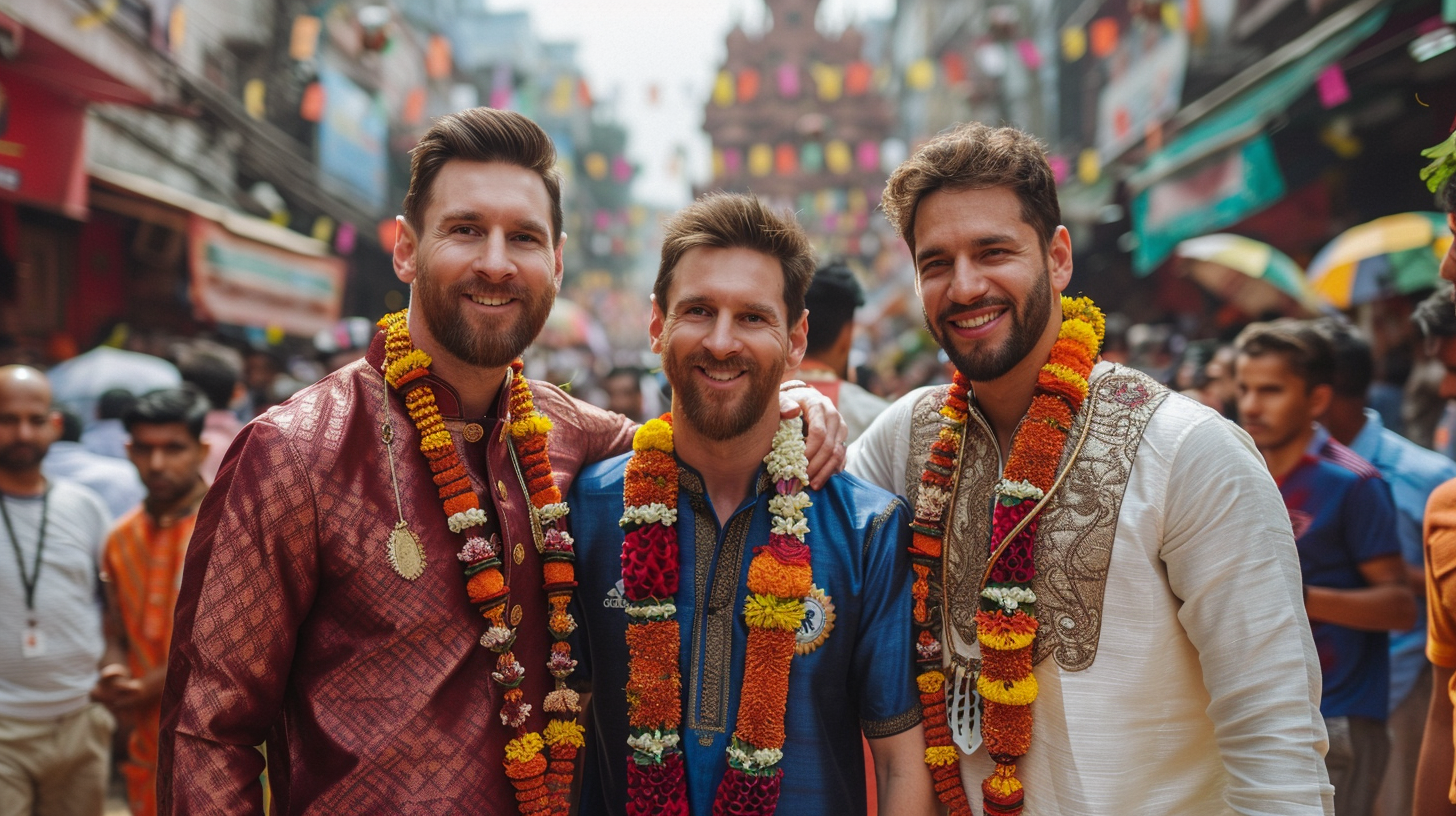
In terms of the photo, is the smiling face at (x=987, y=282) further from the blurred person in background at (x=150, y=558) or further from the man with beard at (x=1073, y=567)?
the blurred person in background at (x=150, y=558)

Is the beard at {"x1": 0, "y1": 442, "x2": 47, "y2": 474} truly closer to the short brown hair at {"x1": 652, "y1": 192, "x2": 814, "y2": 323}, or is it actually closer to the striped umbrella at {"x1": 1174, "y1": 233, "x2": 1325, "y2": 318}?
the short brown hair at {"x1": 652, "y1": 192, "x2": 814, "y2": 323}

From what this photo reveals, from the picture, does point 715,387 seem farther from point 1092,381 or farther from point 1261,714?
point 1261,714

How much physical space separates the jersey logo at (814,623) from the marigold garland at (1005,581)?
0.22 metres

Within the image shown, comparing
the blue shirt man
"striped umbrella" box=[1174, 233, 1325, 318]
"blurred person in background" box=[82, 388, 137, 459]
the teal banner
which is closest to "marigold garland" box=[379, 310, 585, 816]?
the blue shirt man

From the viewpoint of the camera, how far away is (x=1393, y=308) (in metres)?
7.54

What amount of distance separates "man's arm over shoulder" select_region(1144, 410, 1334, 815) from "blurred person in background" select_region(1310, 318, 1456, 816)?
1.99 metres

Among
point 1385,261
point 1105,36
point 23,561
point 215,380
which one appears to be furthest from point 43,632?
point 1105,36

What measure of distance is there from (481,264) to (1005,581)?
142cm

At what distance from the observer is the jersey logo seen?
7.53 ft

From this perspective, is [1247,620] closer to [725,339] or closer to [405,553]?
[725,339]

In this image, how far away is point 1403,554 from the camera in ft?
12.7

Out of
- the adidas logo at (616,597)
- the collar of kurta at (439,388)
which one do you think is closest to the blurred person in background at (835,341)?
the adidas logo at (616,597)

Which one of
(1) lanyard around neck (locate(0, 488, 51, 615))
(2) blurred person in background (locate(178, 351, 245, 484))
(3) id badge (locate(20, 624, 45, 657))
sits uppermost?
(2) blurred person in background (locate(178, 351, 245, 484))

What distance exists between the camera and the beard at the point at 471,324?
7.57ft
